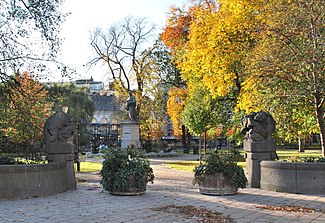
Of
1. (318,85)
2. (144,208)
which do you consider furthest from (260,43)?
(144,208)

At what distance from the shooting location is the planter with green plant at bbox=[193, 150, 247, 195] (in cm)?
1080

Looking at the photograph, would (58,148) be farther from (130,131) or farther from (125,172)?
(130,131)

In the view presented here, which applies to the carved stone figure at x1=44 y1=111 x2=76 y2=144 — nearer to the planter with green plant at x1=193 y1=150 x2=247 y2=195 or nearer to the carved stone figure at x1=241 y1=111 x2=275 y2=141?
the planter with green plant at x1=193 y1=150 x2=247 y2=195

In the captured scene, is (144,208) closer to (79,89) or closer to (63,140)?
(63,140)

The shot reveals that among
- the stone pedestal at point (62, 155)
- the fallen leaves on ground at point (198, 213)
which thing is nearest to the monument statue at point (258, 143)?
the fallen leaves on ground at point (198, 213)

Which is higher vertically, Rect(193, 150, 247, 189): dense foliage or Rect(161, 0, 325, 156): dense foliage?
Rect(161, 0, 325, 156): dense foliage

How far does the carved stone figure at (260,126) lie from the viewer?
12.6 meters

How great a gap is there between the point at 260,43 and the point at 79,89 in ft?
110

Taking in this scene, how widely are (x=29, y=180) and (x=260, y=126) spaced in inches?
283

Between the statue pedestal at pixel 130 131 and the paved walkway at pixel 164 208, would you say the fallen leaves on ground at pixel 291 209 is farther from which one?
the statue pedestal at pixel 130 131

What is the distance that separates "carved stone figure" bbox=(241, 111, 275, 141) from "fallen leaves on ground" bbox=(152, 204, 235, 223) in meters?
4.48

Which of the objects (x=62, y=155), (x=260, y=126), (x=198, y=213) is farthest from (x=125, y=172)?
(x=260, y=126)

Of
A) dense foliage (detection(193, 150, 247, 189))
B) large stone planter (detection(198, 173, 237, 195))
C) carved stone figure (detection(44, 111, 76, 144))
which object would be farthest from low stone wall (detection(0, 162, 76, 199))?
large stone planter (detection(198, 173, 237, 195))

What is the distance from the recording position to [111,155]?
11180 millimetres
